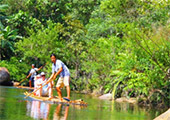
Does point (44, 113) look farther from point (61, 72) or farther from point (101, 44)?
point (101, 44)

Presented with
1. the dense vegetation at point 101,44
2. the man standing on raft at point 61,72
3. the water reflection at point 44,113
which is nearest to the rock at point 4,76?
the dense vegetation at point 101,44

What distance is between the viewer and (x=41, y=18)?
45.2m

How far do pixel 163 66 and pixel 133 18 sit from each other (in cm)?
1042

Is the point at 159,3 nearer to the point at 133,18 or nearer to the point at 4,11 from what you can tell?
the point at 133,18

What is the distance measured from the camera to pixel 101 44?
2889 centimetres

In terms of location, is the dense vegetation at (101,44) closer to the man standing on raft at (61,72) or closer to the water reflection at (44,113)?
the man standing on raft at (61,72)

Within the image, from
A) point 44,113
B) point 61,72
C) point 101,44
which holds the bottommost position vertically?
point 44,113

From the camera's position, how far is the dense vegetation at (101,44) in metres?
20.5

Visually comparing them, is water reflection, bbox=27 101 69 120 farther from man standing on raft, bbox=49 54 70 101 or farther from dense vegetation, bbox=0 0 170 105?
dense vegetation, bbox=0 0 170 105

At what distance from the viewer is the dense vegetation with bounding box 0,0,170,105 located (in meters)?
20.5

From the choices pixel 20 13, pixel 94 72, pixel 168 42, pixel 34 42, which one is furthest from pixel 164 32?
pixel 20 13

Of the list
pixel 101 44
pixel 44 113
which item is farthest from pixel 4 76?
pixel 44 113

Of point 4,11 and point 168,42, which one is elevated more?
point 4,11

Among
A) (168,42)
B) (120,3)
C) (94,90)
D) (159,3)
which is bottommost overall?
(94,90)
